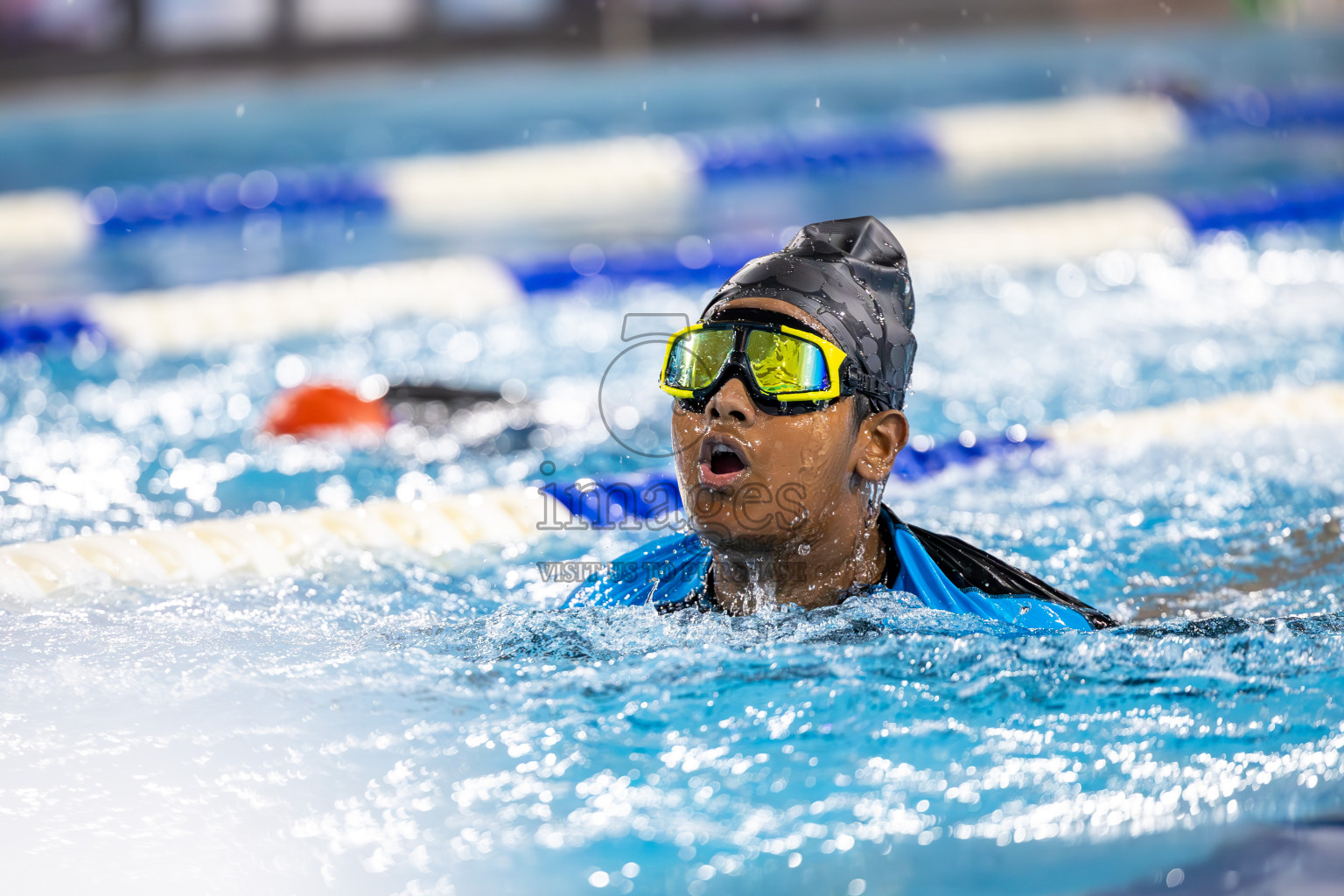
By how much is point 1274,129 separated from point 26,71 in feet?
27.3

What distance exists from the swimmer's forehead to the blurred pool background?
15.8 inches

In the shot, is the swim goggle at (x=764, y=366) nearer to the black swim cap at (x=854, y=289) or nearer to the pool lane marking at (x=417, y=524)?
the black swim cap at (x=854, y=289)

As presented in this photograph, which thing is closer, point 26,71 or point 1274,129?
point 1274,129

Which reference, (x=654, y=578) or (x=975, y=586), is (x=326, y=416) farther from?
(x=975, y=586)

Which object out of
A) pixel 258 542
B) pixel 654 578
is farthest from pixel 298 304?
pixel 654 578

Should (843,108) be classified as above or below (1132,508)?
above

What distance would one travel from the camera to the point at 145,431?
424 cm

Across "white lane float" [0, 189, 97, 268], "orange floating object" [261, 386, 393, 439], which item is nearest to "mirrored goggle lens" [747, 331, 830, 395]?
"orange floating object" [261, 386, 393, 439]

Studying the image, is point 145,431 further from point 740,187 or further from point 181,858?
point 740,187

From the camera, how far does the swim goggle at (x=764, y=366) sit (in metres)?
1.97

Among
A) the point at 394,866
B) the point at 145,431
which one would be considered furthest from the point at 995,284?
the point at 394,866

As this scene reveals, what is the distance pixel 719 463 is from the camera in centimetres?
201

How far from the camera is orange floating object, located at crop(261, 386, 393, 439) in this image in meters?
4.05

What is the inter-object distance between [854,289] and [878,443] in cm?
21
